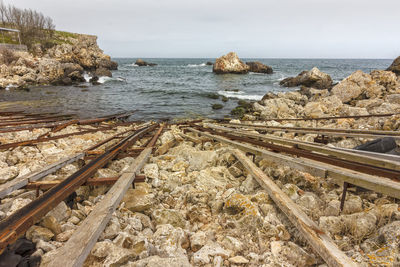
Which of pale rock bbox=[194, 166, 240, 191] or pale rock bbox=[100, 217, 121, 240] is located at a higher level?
pale rock bbox=[100, 217, 121, 240]

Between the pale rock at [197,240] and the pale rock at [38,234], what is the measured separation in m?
1.47

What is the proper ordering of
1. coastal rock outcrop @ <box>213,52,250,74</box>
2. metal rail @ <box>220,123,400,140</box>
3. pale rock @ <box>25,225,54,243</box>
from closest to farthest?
pale rock @ <box>25,225,54,243</box> → metal rail @ <box>220,123,400,140</box> → coastal rock outcrop @ <box>213,52,250,74</box>

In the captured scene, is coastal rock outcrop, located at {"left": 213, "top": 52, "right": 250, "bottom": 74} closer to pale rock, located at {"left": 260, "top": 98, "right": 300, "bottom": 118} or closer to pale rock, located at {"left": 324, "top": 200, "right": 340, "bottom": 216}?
pale rock, located at {"left": 260, "top": 98, "right": 300, "bottom": 118}

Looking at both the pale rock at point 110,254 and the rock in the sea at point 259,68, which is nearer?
the pale rock at point 110,254

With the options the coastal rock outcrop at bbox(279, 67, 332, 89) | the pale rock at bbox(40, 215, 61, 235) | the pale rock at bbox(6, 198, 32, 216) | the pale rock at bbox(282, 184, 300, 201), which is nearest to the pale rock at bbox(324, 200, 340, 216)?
the pale rock at bbox(282, 184, 300, 201)

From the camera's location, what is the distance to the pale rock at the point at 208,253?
194cm

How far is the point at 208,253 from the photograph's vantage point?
2014 millimetres

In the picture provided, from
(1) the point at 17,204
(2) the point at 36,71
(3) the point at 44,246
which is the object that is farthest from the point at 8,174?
(2) the point at 36,71

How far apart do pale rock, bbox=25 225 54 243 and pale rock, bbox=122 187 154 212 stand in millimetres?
915

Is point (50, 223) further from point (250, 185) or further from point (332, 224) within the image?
point (332, 224)

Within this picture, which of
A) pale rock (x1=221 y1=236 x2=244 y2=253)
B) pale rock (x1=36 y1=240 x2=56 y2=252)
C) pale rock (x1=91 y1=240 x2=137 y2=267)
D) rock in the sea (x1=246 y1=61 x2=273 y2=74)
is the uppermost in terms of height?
rock in the sea (x1=246 y1=61 x2=273 y2=74)

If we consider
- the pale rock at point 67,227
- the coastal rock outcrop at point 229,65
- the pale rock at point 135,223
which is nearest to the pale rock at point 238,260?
the pale rock at point 135,223

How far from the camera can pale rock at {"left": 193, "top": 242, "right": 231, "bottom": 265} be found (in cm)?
194

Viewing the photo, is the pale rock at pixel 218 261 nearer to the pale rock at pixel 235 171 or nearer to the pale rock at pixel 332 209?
the pale rock at pixel 332 209
